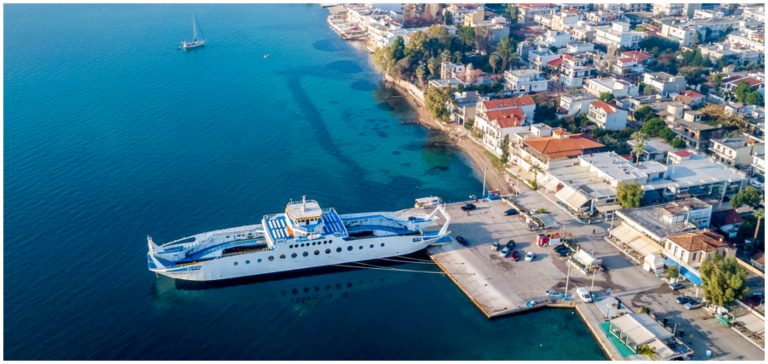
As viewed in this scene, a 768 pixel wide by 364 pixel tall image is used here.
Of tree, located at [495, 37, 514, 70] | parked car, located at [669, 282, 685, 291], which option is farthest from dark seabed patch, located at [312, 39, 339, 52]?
parked car, located at [669, 282, 685, 291]

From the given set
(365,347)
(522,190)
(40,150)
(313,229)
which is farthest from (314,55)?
(365,347)

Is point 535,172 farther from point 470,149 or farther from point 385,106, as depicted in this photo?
point 385,106

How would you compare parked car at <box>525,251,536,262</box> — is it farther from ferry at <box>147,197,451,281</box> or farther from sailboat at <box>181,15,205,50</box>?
sailboat at <box>181,15,205,50</box>

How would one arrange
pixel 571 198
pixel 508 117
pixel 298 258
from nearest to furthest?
pixel 298 258 → pixel 571 198 → pixel 508 117

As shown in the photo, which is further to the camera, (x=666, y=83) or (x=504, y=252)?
(x=666, y=83)

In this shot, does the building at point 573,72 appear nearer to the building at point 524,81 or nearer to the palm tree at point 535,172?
the building at point 524,81

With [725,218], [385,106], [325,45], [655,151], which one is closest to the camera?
[725,218]

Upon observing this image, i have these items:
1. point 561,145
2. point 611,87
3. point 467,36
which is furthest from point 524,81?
point 561,145
